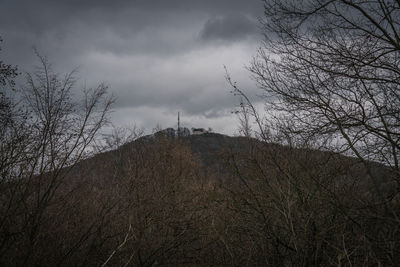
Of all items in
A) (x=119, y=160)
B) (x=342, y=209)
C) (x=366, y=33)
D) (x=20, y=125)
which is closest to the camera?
(x=342, y=209)

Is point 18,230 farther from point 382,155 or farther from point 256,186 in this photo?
point 382,155

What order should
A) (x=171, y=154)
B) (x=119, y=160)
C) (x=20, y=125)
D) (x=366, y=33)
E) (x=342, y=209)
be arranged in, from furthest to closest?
(x=171, y=154) < (x=119, y=160) < (x=366, y=33) < (x=20, y=125) < (x=342, y=209)

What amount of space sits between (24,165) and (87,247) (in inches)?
78.7

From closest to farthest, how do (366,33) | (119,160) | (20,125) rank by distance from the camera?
(20,125) < (366,33) < (119,160)

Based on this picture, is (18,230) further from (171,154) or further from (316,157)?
(171,154)

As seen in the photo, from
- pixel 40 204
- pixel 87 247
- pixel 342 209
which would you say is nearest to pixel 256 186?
pixel 342 209

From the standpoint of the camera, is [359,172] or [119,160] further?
[119,160]

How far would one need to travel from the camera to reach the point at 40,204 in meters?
4.91

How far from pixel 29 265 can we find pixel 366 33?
6.78 m

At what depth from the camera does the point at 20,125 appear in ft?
16.8

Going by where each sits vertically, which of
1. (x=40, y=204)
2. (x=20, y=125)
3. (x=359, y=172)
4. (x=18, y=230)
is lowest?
(x=18, y=230)

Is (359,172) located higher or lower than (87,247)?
higher

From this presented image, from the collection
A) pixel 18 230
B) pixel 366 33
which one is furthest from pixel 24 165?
pixel 366 33

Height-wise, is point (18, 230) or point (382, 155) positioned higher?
point (382, 155)
